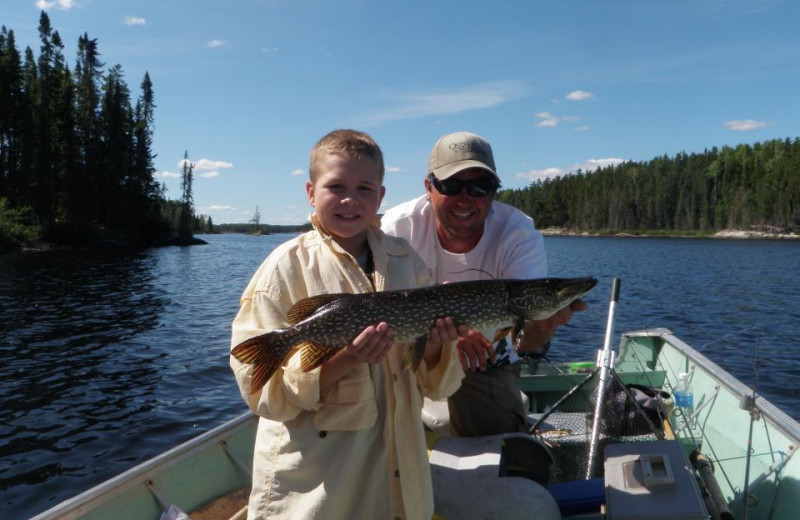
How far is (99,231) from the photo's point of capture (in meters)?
54.8

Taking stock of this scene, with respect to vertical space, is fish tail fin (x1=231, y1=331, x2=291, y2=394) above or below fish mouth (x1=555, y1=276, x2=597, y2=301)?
below

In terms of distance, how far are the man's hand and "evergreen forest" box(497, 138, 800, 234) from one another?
12029 cm

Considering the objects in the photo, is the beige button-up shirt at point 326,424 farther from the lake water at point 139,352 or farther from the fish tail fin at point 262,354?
the lake water at point 139,352

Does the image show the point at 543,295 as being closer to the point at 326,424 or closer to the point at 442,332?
the point at 442,332

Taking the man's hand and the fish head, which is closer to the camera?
the fish head

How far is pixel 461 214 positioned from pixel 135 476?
286cm

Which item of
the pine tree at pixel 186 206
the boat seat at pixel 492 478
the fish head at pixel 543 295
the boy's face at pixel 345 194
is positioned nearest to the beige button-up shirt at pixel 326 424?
the boy's face at pixel 345 194

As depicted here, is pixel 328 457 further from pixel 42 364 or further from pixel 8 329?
pixel 8 329

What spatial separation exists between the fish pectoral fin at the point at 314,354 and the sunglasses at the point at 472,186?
196 centimetres

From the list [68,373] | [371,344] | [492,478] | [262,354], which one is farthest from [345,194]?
[68,373]

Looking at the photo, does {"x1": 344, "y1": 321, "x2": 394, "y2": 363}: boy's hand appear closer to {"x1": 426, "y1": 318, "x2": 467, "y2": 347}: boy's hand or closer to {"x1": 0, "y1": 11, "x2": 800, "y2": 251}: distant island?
{"x1": 426, "y1": 318, "x2": 467, "y2": 347}: boy's hand

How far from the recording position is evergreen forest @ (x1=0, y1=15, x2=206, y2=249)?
162ft

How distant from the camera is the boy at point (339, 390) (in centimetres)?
251

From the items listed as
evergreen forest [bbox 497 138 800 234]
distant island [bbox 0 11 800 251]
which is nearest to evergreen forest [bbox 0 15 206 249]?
distant island [bbox 0 11 800 251]
